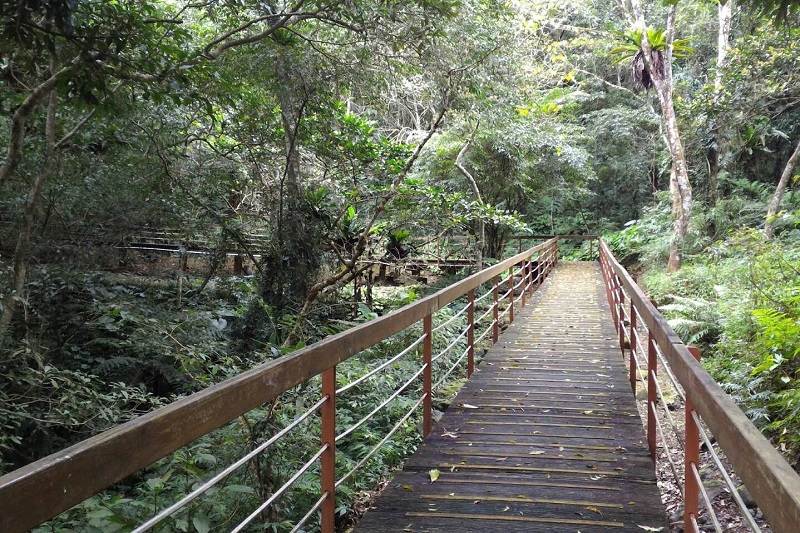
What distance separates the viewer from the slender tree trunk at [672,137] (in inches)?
569

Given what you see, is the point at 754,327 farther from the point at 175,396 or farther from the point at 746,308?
the point at 175,396

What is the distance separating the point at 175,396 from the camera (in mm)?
6125

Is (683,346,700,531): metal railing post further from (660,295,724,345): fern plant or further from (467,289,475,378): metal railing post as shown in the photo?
(660,295,724,345): fern plant

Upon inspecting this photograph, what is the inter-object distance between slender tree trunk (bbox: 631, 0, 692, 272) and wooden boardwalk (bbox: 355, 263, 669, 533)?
9.57m

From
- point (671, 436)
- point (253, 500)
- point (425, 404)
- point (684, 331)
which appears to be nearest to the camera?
point (253, 500)

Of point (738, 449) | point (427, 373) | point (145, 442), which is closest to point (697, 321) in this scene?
point (427, 373)

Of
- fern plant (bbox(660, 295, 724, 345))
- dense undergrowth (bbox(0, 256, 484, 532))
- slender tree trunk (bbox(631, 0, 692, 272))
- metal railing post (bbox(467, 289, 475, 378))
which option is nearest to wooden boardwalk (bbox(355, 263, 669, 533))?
metal railing post (bbox(467, 289, 475, 378))

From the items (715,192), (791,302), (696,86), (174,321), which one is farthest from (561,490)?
(696,86)

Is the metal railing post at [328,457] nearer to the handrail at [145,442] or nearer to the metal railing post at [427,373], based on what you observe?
the handrail at [145,442]

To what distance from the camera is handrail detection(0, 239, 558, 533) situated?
109cm

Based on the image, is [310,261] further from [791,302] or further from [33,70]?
[791,302]

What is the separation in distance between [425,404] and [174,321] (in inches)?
188

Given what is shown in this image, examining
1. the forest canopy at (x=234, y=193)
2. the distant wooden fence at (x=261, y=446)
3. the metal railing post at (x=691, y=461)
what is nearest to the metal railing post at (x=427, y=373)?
the forest canopy at (x=234, y=193)

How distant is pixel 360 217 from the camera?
1110 centimetres
